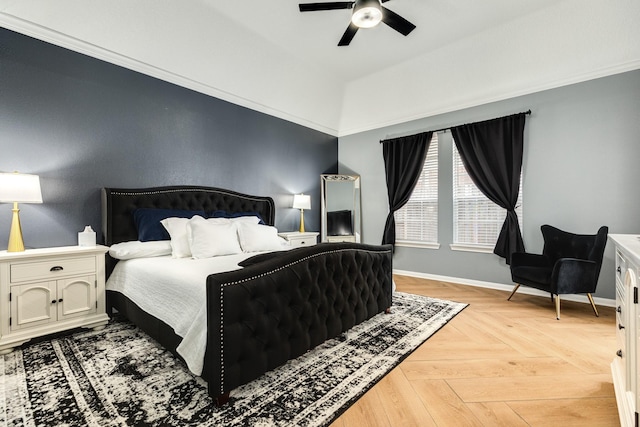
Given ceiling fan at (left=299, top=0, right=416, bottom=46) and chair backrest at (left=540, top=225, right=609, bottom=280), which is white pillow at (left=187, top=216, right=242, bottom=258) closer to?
ceiling fan at (left=299, top=0, right=416, bottom=46)

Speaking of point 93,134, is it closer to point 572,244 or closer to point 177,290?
point 177,290

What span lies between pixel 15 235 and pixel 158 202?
3.94 feet

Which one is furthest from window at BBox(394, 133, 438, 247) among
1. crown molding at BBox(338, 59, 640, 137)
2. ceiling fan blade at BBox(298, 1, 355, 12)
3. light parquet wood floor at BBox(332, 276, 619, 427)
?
ceiling fan blade at BBox(298, 1, 355, 12)

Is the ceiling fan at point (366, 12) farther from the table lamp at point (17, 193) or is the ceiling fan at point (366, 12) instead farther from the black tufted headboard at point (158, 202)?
the table lamp at point (17, 193)

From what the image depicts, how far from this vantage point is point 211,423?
1.46m

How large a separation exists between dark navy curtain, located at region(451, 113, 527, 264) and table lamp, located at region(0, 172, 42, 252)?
192 inches

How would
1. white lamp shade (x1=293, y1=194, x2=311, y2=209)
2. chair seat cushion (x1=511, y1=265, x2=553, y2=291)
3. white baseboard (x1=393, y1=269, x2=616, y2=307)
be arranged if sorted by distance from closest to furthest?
chair seat cushion (x1=511, y1=265, x2=553, y2=291) → white baseboard (x1=393, y1=269, x2=616, y2=307) → white lamp shade (x1=293, y1=194, x2=311, y2=209)

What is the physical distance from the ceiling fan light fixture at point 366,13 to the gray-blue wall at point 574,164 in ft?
8.35

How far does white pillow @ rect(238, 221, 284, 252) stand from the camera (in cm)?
319

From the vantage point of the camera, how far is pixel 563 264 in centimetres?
297

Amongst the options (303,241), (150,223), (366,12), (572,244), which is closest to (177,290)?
(150,223)

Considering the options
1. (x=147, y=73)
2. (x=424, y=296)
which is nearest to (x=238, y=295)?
(x=424, y=296)

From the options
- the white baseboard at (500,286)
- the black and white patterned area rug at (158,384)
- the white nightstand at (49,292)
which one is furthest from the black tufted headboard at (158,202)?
the white baseboard at (500,286)

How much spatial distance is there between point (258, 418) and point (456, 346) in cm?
170
